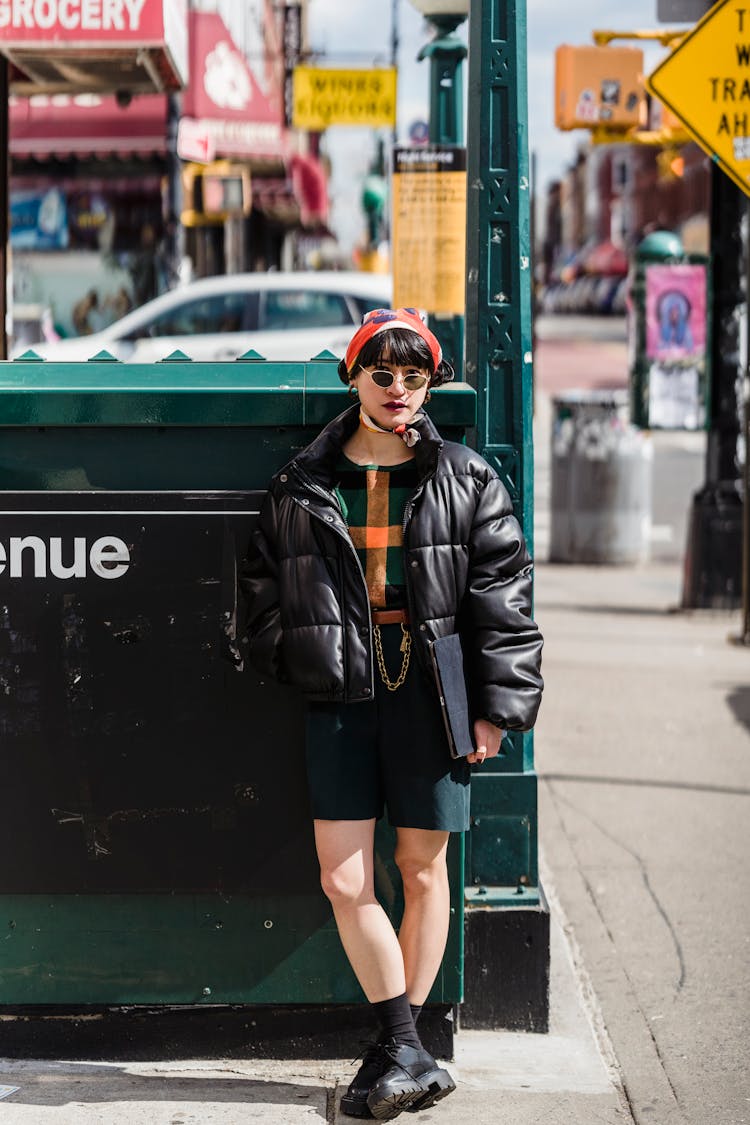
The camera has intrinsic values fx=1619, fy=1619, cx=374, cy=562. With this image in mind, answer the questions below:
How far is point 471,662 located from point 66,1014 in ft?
4.64

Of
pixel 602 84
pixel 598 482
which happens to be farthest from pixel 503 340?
pixel 602 84

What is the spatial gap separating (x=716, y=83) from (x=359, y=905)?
4779 mm

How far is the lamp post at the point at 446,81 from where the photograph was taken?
8125 mm

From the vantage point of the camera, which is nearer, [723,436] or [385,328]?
[385,328]

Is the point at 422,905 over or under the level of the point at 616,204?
under

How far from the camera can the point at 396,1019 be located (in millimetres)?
3840

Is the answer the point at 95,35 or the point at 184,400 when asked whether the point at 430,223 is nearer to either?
the point at 95,35

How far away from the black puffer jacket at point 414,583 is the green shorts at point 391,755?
8 cm

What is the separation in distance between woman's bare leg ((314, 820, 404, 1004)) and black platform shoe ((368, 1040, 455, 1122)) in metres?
0.14

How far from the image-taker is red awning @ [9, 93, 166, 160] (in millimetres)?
18547

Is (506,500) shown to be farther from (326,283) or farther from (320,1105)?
(326,283)

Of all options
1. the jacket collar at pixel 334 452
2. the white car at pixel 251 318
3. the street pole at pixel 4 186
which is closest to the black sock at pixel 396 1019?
the jacket collar at pixel 334 452

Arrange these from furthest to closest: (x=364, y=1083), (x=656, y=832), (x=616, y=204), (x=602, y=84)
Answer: (x=616, y=204)
(x=602, y=84)
(x=656, y=832)
(x=364, y=1083)

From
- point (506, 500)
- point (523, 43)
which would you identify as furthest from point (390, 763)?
point (523, 43)
